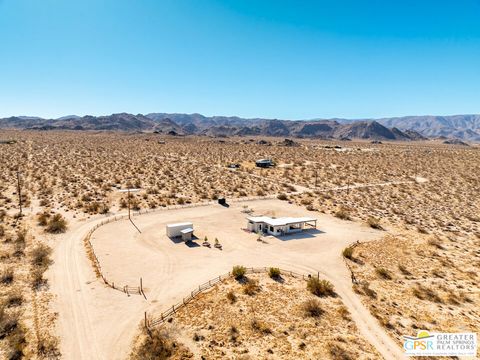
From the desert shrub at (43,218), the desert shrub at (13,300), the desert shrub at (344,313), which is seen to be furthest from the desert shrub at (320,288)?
the desert shrub at (43,218)

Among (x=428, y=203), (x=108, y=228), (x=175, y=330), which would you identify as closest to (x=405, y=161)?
(x=428, y=203)

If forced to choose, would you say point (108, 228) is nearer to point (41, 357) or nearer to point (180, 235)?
point (180, 235)

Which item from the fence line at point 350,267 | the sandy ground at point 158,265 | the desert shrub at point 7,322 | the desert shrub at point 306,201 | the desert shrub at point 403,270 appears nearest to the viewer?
A: the desert shrub at point 7,322

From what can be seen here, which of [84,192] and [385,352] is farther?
[84,192]

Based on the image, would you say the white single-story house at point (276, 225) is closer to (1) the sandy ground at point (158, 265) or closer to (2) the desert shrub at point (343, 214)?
(1) the sandy ground at point (158, 265)

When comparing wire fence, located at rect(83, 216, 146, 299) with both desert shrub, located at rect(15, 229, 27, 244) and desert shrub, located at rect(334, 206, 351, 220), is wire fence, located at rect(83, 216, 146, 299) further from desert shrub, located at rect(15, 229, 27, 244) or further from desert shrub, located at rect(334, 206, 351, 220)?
desert shrub, located at rect(334, 206, 351, 220)

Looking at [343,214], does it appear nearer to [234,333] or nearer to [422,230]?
[422,230]
